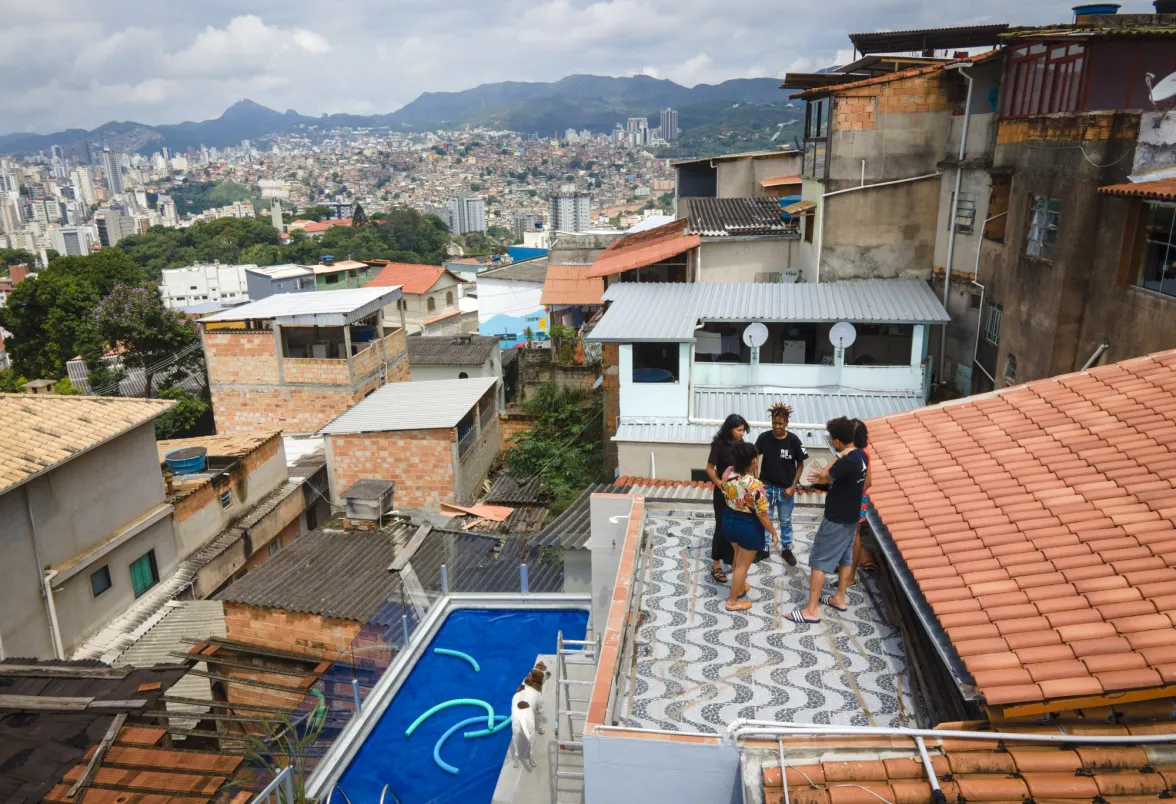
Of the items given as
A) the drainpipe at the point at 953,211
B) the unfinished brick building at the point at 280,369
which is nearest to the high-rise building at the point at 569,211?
the unfinished brick building at the point at 280,369

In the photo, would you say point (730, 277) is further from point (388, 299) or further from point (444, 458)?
point (388, 299)

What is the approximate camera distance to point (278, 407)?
24797 millimetres

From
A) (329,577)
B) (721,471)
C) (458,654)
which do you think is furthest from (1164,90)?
(329,577)

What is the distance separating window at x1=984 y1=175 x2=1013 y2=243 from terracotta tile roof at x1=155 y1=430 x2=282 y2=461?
1720cm

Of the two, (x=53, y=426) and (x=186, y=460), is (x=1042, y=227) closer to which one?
(x=53, y=426)

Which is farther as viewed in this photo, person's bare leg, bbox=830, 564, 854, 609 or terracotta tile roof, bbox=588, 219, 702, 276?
terracotta tile roof, bbox=588, 219, 702, 276

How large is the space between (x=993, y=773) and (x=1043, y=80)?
494 inches

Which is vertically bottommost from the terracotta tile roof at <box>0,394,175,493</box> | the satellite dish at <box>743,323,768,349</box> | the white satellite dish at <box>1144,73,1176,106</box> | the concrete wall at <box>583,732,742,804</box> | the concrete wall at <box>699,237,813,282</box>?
the terracotta tile roof at <box>0,394,175,493</box>

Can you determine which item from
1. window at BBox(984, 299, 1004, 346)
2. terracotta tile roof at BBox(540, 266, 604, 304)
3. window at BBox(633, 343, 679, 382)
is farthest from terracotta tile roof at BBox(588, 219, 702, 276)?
window at BBox(984, 299, 1004, 346)

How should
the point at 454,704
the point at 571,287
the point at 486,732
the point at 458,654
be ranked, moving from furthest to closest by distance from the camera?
the point at 571,287 < the point at 458,654 < the point at 454,704 < the point at 486,732

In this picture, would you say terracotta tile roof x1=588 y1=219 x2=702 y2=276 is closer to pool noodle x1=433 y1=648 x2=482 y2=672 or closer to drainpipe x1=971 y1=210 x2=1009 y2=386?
drainpipe x1=971 y1=210 x2=1009 y2=386

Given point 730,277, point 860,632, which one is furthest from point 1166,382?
point 730,277

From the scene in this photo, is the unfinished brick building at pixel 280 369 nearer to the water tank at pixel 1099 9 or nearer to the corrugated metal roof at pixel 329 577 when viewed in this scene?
the corrugated metal roof at pixel 329 577

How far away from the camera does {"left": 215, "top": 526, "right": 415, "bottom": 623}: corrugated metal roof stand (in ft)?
38.9
